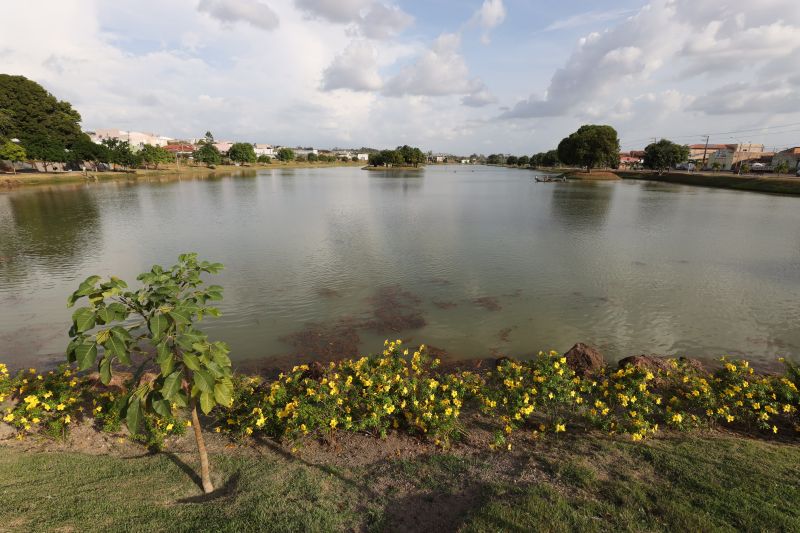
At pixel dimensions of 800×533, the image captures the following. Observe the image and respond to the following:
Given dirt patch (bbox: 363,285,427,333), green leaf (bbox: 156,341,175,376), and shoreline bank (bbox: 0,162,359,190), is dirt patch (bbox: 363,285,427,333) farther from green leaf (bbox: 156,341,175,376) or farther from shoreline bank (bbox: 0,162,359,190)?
shoreline bank (bbox: 0,162,359,190)

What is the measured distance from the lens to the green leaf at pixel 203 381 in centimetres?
436

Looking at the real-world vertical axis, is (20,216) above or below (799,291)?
above

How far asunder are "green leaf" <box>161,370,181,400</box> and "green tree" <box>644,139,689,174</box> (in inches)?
5508

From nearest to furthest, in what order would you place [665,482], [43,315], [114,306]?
[114,306] → [665,482] → [43,315]

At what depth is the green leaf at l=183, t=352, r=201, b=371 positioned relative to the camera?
4277 millimetres

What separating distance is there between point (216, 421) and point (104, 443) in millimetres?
1925

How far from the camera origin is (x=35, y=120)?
246 ft

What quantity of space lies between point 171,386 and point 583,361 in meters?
10.1

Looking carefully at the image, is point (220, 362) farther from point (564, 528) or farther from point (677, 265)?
point (677, 265)

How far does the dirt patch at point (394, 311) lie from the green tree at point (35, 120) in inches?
3323

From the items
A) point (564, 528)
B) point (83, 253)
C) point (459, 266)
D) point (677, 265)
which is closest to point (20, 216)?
point (83, 253)

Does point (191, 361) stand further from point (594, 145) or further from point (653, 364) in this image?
point (594, 145)

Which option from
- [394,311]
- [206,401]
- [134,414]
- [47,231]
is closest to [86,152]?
[47,231]

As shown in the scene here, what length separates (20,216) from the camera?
3591 centimetres
